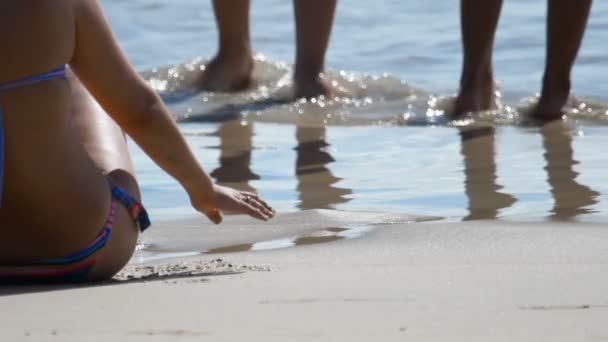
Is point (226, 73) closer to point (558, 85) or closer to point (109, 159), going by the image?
point (558, 85)

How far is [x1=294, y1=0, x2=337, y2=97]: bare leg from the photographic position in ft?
21.0

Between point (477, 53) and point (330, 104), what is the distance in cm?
69

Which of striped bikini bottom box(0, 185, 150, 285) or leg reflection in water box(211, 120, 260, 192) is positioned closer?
striped bikini bottom box(0, 185, 150, 285)

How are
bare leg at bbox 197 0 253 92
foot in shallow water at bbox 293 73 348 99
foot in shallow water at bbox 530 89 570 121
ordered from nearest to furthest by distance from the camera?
foot in shallow water at bbox 530 89 570 121, foot in shallow water at bbox 293 73 348 99, bare leg at bbox 197 0 253 92

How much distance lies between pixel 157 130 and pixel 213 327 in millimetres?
639

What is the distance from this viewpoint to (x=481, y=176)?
4.55m

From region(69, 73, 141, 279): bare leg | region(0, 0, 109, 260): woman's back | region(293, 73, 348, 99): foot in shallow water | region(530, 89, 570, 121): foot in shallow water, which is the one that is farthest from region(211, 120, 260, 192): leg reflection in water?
region(0, 0, 109, 260): woman's back

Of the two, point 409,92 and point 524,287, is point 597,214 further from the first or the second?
point 409,92

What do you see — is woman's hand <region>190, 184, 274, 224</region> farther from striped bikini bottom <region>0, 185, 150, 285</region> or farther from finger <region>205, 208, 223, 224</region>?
striped bikini bottom <region>0, 185, 150, 285</region>

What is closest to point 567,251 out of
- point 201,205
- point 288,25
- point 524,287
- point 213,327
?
point 524,287

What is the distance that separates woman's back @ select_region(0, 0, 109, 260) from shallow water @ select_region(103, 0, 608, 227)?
1265 mm

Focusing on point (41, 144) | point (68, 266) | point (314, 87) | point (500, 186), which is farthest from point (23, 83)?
point (314, 87)

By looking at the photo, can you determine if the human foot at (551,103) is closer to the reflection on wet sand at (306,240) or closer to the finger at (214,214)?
the reflection on wet sand at (306,240)

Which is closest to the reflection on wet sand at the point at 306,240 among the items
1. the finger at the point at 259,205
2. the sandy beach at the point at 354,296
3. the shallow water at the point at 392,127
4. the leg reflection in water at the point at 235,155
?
the sandy beach at the point at 354,296
